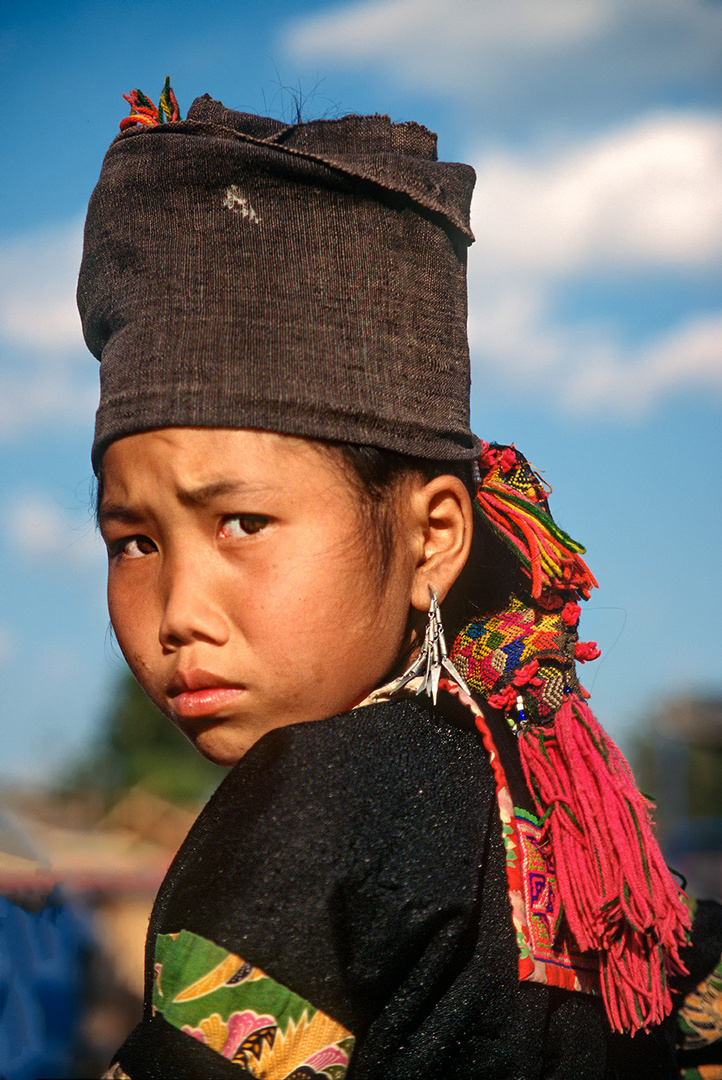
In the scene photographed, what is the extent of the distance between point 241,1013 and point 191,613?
513 mm

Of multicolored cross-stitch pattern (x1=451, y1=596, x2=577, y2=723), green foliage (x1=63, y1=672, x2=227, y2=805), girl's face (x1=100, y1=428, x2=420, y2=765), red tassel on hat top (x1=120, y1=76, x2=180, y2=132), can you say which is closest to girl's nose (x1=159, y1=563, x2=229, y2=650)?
girl's face (x1=100, y1=428, x2=420, y2=765)

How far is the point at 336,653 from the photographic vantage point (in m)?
1.40

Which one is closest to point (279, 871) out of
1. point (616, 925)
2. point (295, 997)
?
point (295, 997)

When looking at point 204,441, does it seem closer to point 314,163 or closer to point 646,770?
point 314,163

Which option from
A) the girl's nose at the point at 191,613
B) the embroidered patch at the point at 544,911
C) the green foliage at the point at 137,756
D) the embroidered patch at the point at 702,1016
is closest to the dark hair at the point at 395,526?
the girl's nose at the point at 191,613

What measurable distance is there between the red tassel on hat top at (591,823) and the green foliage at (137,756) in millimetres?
21874

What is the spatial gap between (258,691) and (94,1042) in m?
0.97

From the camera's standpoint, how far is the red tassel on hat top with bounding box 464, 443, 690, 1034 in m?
1.38

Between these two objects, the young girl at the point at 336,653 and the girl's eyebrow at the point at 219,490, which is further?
the girl's eyebrow at the point at 219,490

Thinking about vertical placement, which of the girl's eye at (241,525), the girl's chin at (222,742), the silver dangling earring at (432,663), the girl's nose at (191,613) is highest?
the girl's eye at (241,525)

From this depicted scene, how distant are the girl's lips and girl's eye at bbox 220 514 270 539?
22 cm

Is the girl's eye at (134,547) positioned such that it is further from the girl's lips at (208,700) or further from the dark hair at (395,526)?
the girl's lips at (208,700)

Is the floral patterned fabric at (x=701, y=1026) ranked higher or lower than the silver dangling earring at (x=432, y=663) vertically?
lower

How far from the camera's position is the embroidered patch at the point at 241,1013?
3.60 ft
